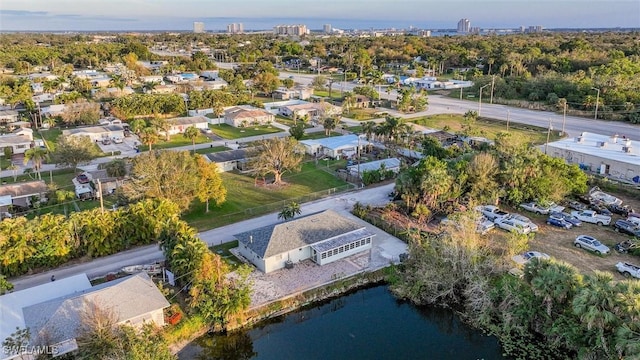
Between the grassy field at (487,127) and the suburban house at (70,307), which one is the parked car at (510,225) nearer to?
the suburban house at (70,307)

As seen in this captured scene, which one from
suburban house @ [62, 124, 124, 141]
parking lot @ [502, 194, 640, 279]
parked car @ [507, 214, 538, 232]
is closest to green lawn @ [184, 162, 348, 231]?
parked car @ [507, 214, 538, 232]

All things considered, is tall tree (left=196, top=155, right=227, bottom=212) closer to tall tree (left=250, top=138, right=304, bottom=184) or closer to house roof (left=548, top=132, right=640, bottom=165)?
tall tree (left=250, top=138, right=304, bottom=184)

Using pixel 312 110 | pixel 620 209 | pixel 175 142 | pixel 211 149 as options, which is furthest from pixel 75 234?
pixel 312 110

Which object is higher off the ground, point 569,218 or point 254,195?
point 569,218

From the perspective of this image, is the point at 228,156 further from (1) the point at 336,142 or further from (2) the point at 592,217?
(2) the point at 592,217

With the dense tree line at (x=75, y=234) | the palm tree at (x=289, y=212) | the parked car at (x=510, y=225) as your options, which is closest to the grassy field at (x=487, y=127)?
the parked car at (x=510, y=225)

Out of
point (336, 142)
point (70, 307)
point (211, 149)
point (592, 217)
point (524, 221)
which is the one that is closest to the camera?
point (70, 307)
